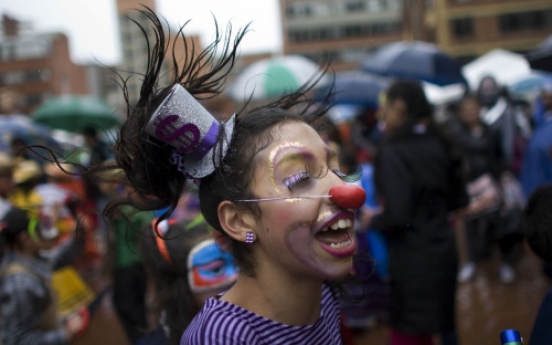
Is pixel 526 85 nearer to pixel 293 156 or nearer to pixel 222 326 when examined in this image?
pixel 293 156

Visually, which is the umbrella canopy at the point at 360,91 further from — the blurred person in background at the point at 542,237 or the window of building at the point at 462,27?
the window of building at the point at 462,27

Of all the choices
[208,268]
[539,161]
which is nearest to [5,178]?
[208,268]

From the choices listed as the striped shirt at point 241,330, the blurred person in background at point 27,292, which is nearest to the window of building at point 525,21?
the blurred person in background at point 27,292

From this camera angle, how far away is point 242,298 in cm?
144

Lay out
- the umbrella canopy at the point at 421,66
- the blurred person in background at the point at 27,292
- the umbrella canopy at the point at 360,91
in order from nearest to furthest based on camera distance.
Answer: the blurred person in background at the point at 27,292 < the umbrella canopy at the point at 421,66 < the umbrella canopy at the point at 360,91

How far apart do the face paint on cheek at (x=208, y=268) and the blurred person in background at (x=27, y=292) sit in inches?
19.5

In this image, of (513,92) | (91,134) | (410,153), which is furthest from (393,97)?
(513,92)

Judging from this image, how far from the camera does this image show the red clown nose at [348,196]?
1.32 metres

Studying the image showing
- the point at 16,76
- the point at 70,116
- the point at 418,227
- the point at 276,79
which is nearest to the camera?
the point at 418,227

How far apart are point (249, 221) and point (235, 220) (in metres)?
0.04

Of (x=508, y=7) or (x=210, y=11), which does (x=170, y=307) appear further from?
(x=508, y=7)

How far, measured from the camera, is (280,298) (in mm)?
1427

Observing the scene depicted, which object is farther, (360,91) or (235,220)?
(360,91)

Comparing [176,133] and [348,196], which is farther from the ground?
[176,133]
